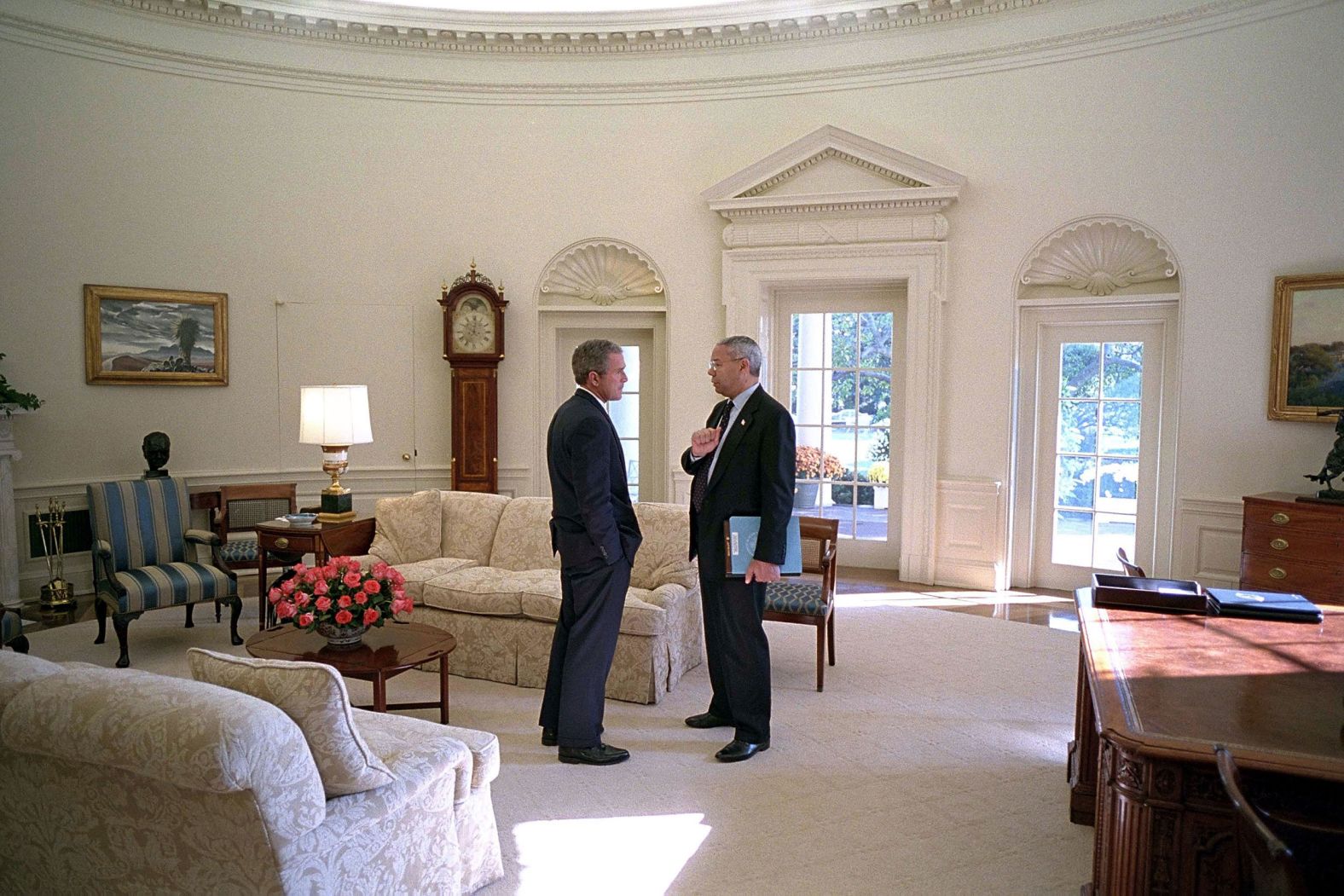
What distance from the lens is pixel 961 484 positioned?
716 cm

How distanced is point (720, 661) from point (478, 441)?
4.20 meters

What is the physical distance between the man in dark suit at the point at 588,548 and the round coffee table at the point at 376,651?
54 centimetres

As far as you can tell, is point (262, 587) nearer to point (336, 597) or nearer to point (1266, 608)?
point (336, 597)

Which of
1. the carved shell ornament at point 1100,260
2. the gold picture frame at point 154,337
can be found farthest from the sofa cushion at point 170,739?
the carved shell ornament at point 1100,260

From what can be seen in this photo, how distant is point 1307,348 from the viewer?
5906 millimetres

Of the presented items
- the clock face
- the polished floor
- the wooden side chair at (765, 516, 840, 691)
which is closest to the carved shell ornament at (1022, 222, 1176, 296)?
the polished floor

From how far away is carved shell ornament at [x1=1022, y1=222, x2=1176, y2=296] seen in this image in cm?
662

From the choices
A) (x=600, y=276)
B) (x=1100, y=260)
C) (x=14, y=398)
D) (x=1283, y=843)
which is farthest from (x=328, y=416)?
(x=1100, y=260)

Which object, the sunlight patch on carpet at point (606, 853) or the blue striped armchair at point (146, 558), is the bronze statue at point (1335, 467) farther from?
the blue striped armchair at point (146, 558)

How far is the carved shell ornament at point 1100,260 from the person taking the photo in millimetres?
6621

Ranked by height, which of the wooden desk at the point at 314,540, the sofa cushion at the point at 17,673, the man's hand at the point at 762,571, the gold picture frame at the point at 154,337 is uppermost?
the gold picture frame at the point at 154,337

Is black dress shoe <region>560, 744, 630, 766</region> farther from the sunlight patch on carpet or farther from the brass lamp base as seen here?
the brass lamp base

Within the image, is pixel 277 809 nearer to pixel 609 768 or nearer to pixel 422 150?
pixel 609 768

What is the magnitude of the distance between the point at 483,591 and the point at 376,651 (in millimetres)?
1082
